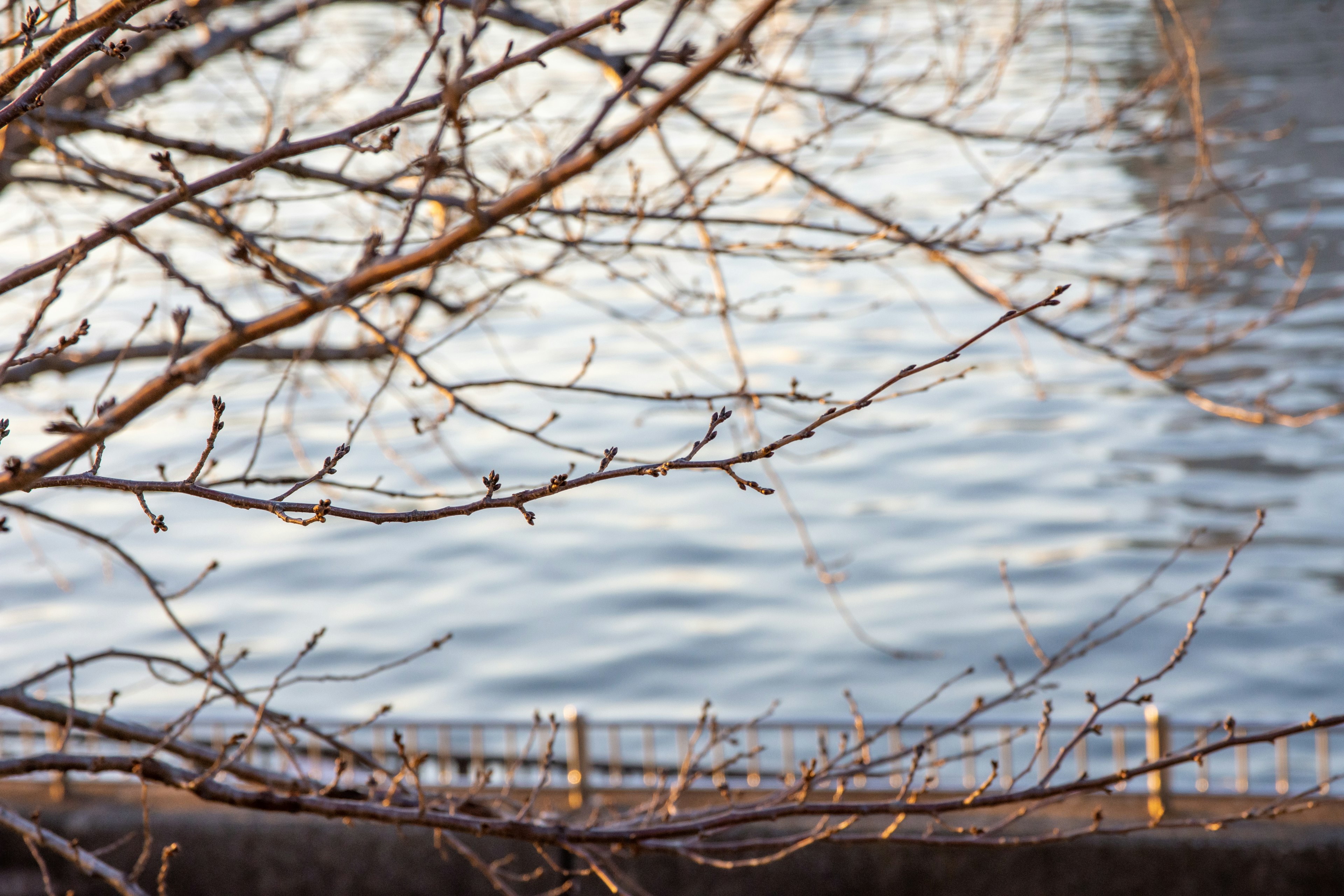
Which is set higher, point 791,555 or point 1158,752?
point 791,555

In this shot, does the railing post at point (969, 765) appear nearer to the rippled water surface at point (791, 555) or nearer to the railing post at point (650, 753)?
the railing post at point (650, 753)

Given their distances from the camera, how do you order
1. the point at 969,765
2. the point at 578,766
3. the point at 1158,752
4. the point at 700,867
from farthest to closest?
the point at 969,765 → the point at 578,766 → the point at 700,867 → the point at 1158,752

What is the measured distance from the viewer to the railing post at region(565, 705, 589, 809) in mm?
9219

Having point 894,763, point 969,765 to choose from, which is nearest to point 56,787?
point 894,763

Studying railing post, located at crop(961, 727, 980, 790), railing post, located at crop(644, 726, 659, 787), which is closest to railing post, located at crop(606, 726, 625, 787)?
railing post, located at crop(644, 726, 659, 787)

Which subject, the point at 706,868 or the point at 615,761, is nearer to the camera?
the point at 706,868

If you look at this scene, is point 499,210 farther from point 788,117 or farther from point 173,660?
point 788,117

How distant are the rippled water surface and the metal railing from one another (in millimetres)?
717

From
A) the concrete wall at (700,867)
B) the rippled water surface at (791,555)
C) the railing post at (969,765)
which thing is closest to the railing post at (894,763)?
the railing post at (969,765)

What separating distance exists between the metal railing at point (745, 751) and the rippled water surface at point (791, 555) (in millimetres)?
717

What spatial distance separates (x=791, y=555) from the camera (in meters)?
18.4

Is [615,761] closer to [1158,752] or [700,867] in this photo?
[700,867]

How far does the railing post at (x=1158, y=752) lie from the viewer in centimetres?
835

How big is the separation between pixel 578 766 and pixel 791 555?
9.33 metres
